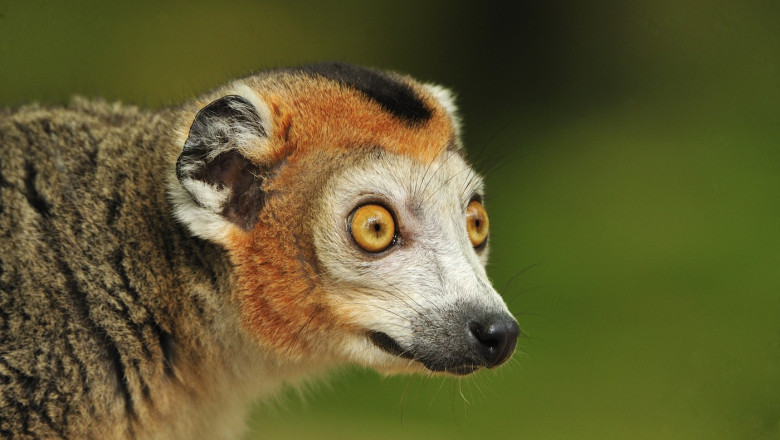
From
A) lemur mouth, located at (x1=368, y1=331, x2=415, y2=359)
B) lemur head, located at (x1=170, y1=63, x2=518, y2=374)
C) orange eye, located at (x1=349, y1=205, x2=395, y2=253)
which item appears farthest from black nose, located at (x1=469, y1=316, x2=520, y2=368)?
orange eye, located at (x1=349, y1=205, x2=395, y2=253)

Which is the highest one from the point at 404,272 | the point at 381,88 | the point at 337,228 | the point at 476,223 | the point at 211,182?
the point at 381,88

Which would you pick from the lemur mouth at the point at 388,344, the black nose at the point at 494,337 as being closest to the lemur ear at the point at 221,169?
the lemur mouth at the point at 388,344

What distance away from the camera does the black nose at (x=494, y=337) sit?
381 centimetres

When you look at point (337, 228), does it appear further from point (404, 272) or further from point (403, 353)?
point (403, 353)

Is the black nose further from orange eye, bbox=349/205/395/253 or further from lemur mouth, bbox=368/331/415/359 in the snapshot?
orange eye, bbox=349/205/395/253

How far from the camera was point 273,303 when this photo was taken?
4.13 meters

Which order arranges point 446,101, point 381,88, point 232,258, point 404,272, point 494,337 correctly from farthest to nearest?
point 446,101, point 381,88, point 232,258, point 404,272, point 494,337

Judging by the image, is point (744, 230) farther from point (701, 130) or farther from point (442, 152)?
Answer: point (442, 152)

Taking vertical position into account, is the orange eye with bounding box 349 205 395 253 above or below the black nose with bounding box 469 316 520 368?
above

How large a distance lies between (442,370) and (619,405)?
15.6 feet

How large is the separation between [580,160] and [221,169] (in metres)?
7.22

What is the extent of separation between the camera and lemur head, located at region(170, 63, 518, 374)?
3.95m

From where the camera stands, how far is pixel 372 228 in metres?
4.06

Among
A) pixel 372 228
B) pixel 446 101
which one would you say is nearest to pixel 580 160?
pixel 446 101
